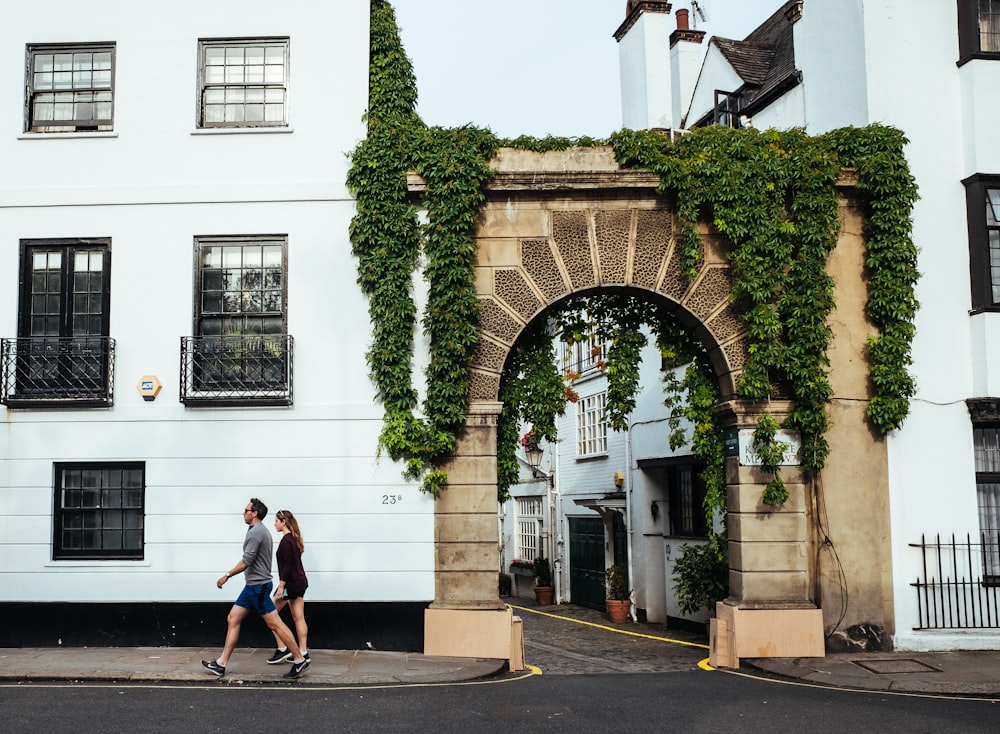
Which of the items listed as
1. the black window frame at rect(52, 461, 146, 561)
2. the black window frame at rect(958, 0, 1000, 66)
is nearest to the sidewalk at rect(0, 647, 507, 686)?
the black window frame at rect(52, 461, 146, 561)

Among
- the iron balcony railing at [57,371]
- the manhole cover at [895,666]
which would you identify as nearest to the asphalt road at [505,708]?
the manhole cover at [895,666]

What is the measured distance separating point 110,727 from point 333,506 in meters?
5.36

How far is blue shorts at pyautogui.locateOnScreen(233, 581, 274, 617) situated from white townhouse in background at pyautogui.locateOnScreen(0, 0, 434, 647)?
6.76 ft

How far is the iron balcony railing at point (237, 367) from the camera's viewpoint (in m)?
14.6

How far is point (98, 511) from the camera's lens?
48.0ft

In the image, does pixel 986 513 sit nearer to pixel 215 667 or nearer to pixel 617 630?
pixel 617 630

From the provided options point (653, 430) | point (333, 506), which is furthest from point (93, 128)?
point (653, 430)

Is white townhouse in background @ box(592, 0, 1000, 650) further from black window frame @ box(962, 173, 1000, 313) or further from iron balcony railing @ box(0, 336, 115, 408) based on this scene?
iron balcony railing @ box(0, 336, 115, 408)

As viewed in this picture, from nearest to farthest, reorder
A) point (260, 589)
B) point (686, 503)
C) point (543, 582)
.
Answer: point (260, 589) → point (686, 503) → point (543, 582)

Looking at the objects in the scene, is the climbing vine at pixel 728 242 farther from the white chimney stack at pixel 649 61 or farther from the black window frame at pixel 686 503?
the white chimney stack at pixel 649 61

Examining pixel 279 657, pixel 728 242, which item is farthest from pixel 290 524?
pixel 728 242

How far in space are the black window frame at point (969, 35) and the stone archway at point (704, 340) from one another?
110 inches

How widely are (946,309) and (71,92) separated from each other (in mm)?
12241

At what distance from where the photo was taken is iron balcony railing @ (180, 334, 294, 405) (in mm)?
14570
